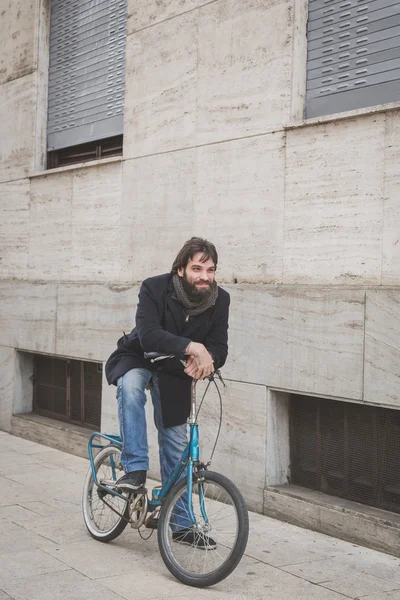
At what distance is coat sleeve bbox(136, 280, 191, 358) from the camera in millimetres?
4727

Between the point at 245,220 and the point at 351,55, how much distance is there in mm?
1484

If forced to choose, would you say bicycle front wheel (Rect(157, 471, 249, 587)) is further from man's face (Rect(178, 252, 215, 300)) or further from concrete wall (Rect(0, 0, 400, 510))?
concrete wall (Rect(0, 0, 400, 510))

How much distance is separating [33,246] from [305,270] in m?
4.33

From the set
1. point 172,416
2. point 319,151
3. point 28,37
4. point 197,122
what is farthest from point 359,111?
point 28,37

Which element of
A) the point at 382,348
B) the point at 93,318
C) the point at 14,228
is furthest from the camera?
the point at 14,228

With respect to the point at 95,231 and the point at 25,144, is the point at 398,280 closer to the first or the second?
the point at 95,231

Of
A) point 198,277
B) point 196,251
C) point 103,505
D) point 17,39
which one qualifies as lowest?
point 103,505

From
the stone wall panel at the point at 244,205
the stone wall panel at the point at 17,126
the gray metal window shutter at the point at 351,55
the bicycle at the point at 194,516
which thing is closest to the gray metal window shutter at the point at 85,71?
the stone wall panel at the point at 17,126

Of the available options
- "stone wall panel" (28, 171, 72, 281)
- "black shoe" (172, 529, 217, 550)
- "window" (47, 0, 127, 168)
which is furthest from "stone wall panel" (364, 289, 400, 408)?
"stone wall panel" (28, 171, 72, 281)

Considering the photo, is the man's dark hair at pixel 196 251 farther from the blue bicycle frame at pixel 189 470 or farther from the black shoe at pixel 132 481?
the black shoe at pixel 132 481

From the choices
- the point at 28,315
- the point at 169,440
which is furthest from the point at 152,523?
the point at 28,315

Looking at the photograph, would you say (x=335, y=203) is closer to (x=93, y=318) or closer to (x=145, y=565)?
(x=145, y=565)

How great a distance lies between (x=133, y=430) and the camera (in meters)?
5.04

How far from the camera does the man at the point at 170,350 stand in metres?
4.84
